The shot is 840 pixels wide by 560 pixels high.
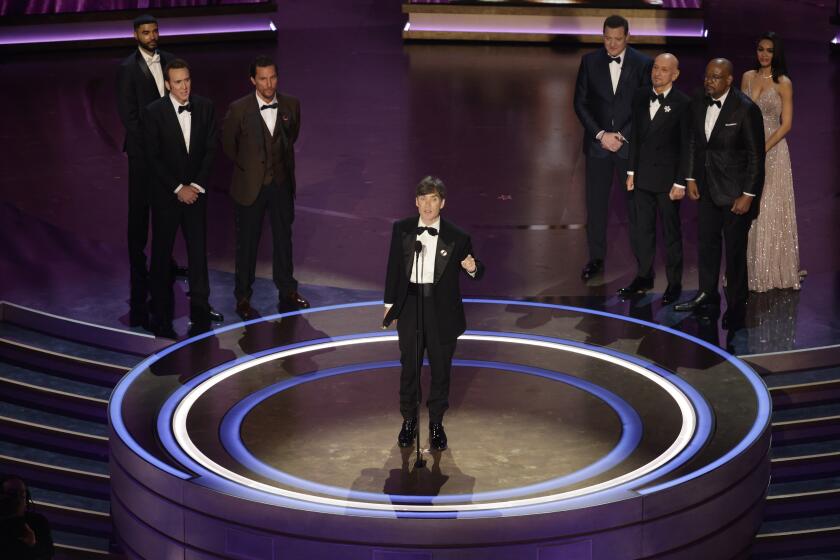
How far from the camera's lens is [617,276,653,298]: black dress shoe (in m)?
9.06

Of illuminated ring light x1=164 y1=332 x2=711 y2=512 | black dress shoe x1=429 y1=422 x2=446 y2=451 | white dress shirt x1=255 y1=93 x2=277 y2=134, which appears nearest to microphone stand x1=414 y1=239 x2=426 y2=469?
black dress shoe x1=429 y1=422 x2=446 y2=451

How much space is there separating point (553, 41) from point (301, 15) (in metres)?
4.38

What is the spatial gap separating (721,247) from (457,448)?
2.61 m

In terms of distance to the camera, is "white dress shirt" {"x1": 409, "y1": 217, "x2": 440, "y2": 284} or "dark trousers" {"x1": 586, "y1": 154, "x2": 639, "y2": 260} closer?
"white dress shirt" {"x1": 409, "y1": 217, "x2": 440, "y2": 284}

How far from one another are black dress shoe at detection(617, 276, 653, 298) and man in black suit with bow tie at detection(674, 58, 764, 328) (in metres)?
0.38

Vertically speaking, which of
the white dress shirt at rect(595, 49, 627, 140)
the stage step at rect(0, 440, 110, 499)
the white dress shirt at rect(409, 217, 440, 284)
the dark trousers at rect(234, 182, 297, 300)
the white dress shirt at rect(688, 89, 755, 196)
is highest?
the white dress shirt at rect(595, 49, 627, 140)

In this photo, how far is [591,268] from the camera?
9430 mm

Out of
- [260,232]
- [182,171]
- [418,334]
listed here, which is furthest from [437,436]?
[182,171]

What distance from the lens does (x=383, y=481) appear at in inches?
254

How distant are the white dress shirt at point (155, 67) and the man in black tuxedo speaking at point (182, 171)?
118 millimetres

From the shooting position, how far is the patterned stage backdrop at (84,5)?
1680 cm

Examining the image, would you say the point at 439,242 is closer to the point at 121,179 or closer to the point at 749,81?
the point at 749,81

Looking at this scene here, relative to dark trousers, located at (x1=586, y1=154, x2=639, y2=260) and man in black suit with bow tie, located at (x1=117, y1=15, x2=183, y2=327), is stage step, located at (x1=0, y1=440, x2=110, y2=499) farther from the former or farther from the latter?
dark trousers, located at (x1=586, y1=154, x2=639, y2=260)

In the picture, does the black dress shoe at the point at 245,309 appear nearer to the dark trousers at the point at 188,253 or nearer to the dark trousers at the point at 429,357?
the dark trousers at the point at 188,253
